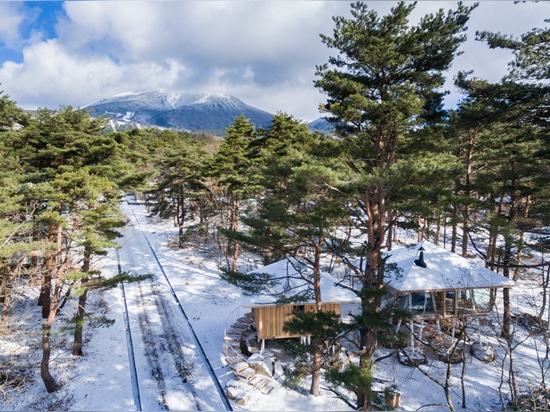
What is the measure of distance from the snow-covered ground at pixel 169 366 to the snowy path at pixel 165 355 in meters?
0.04

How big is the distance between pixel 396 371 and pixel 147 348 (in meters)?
10.8

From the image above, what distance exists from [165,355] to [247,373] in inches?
154

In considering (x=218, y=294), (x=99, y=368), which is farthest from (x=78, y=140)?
(x=218, y=294)

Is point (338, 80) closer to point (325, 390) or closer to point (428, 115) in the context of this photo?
point (428, 115)

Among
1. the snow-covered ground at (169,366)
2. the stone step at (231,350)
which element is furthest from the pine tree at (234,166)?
the stone step at (231,350)

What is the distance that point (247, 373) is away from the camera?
11.6 metres

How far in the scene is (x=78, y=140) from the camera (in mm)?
11789

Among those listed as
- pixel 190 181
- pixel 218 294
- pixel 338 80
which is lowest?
pixel 218 294

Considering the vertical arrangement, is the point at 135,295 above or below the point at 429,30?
below

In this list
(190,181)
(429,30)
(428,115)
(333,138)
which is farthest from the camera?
(190,181)

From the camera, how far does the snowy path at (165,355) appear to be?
34.9 feet

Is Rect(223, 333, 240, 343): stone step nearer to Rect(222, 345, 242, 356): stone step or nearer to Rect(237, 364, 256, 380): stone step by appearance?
Rect(222, 345, 242, 356): stone step

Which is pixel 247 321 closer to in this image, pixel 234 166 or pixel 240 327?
pixel 240 327

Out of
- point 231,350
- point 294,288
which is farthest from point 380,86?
point 231,350
